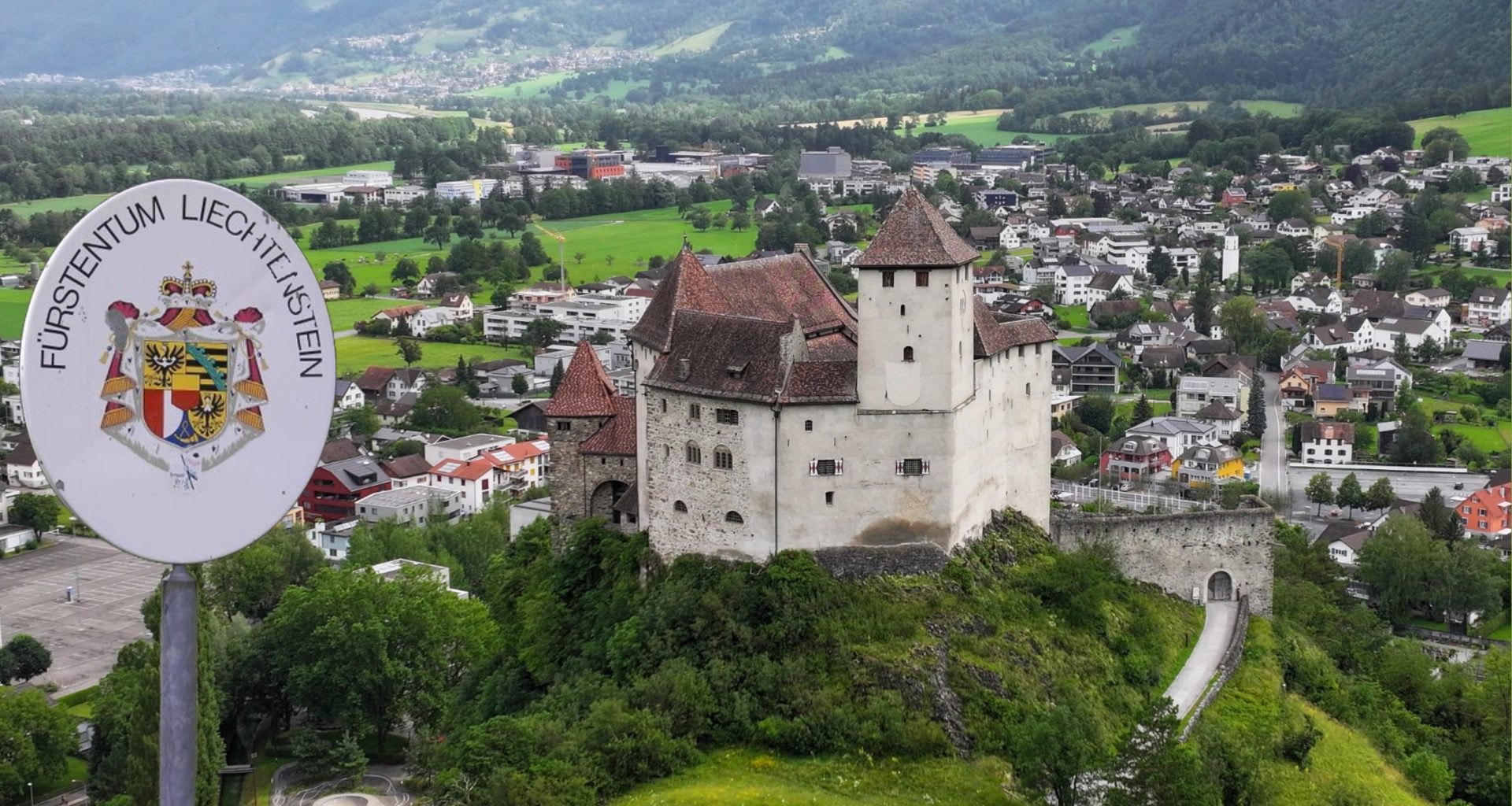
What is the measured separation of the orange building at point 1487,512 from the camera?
9975 centimetres

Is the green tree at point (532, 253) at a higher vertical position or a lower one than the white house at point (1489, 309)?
higher

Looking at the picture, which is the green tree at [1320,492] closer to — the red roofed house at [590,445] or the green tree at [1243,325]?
the green tree at [1243,325]

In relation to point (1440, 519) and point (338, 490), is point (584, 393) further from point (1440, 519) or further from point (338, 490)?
point (1440, 519)

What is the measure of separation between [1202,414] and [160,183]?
114890 mm

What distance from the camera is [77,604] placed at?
296ft

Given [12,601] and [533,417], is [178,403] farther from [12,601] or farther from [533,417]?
[533,417]

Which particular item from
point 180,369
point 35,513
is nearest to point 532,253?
point 35,513

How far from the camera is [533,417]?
4926 inches

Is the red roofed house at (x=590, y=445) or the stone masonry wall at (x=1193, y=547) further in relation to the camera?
the stone masonry wall at (x=1193, y=547)

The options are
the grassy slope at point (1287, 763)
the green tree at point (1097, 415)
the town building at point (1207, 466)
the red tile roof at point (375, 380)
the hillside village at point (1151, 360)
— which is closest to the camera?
the grassy slope at point (1287, 763)

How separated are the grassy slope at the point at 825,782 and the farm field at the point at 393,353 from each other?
103 meters

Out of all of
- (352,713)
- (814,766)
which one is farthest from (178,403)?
(352,713)

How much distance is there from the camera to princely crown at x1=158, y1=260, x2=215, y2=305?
13.6m

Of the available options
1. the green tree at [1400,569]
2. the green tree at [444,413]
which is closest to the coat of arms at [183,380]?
the green tree at [1400,569]
